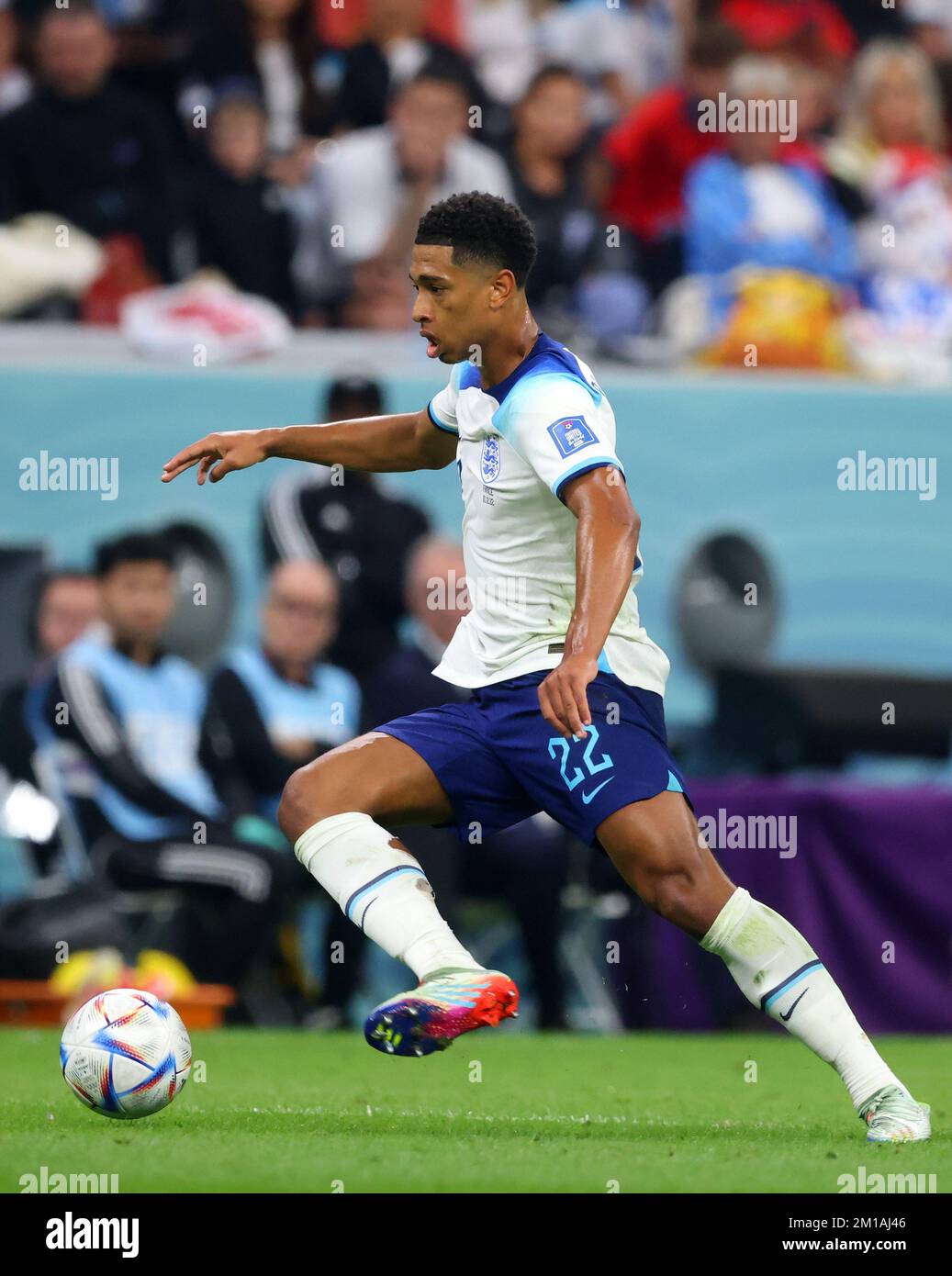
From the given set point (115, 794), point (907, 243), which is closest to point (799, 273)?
point (907, 243)

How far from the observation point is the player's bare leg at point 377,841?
16.1ft

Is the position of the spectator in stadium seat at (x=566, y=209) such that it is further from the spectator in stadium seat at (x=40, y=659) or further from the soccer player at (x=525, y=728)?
the soccer player at (x=525, y=728)

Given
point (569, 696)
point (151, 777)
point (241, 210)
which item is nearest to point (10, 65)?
point (241, 210)

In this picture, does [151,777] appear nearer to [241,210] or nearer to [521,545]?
[241,210]

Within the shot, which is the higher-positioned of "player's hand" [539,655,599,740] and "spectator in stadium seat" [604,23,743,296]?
"spectator in stadium seat" [604,23,743,296]

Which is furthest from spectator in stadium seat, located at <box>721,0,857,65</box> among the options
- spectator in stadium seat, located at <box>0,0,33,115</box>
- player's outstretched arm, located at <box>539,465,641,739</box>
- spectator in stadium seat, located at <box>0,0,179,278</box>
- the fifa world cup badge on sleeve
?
player's outstretched arm, located at <box>539,465,641,739</box>

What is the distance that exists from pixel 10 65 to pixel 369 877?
821 cm

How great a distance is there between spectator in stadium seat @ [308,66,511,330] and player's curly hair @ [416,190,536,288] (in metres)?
6.17

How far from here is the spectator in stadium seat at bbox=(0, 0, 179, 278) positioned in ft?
36.7

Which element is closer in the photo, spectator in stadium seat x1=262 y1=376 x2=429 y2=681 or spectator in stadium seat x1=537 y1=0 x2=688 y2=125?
spectator in stadium seat x1=262 y1=376 x2=429 y2=681

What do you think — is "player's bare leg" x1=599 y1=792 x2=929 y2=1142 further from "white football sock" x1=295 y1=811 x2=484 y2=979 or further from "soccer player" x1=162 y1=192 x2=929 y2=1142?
"white football sock" x1=295 y1=811 x2=484 y2=979

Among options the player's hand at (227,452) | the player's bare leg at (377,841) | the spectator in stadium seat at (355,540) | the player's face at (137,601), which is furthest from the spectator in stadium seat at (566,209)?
the player's bare leg at (377,841)

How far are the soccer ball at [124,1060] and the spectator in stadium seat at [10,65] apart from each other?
7681 millimetres

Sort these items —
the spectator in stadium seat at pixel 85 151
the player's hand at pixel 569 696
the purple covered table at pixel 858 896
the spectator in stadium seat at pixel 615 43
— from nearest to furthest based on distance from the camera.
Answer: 1. the player's hand at pixel 569 696
2. the purple covered table at pixel 858 896
3. the spectator in stadium seat at pixel 85 151
4. the spectator in stadium seat at pixel 615 43
